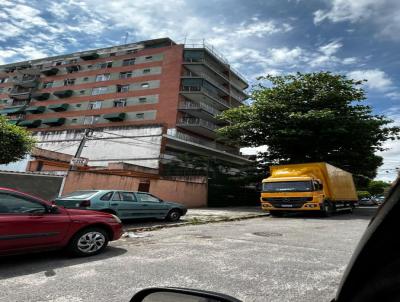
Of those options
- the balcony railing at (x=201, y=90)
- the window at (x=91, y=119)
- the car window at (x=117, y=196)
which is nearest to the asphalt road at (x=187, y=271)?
the car window at (x=117, y=196)

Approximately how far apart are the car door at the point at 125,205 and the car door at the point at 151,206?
0.93ft

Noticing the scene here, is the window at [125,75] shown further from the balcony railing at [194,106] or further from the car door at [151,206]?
the car door at [151,206]

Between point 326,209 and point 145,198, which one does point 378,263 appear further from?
point 326,209

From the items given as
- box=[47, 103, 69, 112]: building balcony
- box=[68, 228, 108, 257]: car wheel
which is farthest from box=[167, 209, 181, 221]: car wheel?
box=[47, 103, 69, 112]: building balcony

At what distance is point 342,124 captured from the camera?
20.6 metres

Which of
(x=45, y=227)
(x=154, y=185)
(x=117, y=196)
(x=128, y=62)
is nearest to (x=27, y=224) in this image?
(x=45, y=227)

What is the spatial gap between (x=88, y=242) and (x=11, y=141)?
13.3 m

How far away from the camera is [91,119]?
4628cm

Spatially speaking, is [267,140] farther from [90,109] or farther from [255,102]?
[90,109]

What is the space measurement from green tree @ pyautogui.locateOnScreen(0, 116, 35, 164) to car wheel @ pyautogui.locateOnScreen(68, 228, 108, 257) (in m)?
13.0

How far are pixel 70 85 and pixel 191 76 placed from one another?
72.5ft

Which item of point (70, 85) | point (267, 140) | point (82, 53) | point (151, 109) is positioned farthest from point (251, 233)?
point (82, 53)

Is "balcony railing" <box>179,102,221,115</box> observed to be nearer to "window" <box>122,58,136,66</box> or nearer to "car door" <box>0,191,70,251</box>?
"window" <box>122,58,136,66</box>

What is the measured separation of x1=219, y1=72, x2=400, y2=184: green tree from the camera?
20609mm
